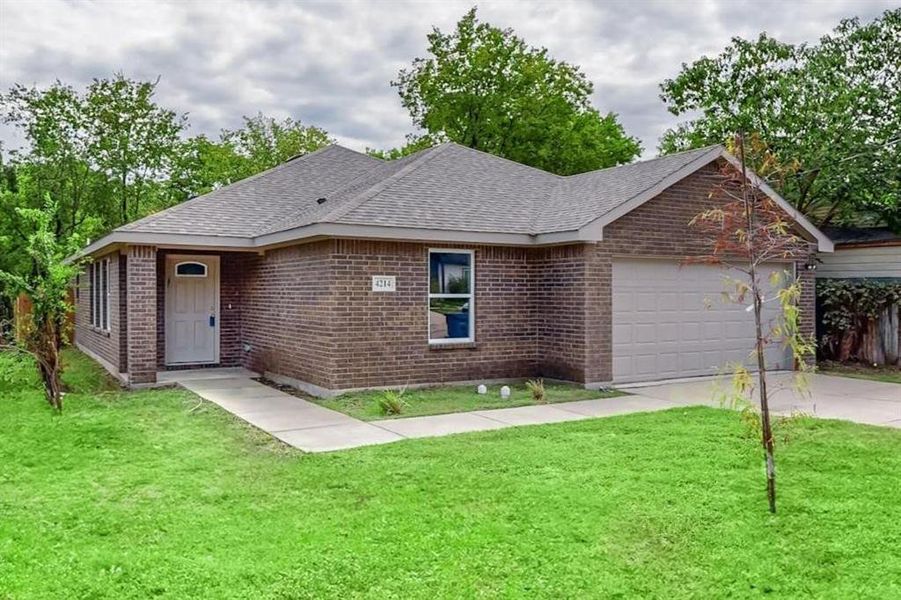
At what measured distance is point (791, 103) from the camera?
1762 cm

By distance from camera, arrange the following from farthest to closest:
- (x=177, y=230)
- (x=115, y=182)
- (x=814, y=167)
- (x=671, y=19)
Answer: (x=115, y=182) → (x=814, y=167) → (x=671, y=19) → (x=177, y=230)

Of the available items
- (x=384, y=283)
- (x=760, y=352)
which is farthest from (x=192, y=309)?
(x=760, y=352)

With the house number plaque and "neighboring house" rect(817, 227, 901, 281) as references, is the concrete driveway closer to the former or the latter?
"neighboring house" rect(817, 227, 901, 281)

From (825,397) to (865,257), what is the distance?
6.57 metres

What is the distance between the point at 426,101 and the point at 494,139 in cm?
397

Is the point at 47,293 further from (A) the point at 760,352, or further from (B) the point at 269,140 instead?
(B) the point at 269,140

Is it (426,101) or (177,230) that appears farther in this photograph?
(426,101)

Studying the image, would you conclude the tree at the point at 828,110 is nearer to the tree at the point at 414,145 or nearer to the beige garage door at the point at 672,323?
the beige garage door at the point at 672,323

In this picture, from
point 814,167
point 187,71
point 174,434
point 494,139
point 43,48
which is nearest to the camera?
point 174,434

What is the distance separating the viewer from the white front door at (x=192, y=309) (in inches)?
561

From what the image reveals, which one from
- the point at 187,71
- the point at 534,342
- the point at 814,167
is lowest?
the point at 534,342

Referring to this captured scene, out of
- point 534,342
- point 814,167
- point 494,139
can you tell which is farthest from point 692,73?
point 494,139

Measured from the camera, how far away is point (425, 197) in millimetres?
12656

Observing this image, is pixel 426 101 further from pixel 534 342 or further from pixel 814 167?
pixel 534 342
